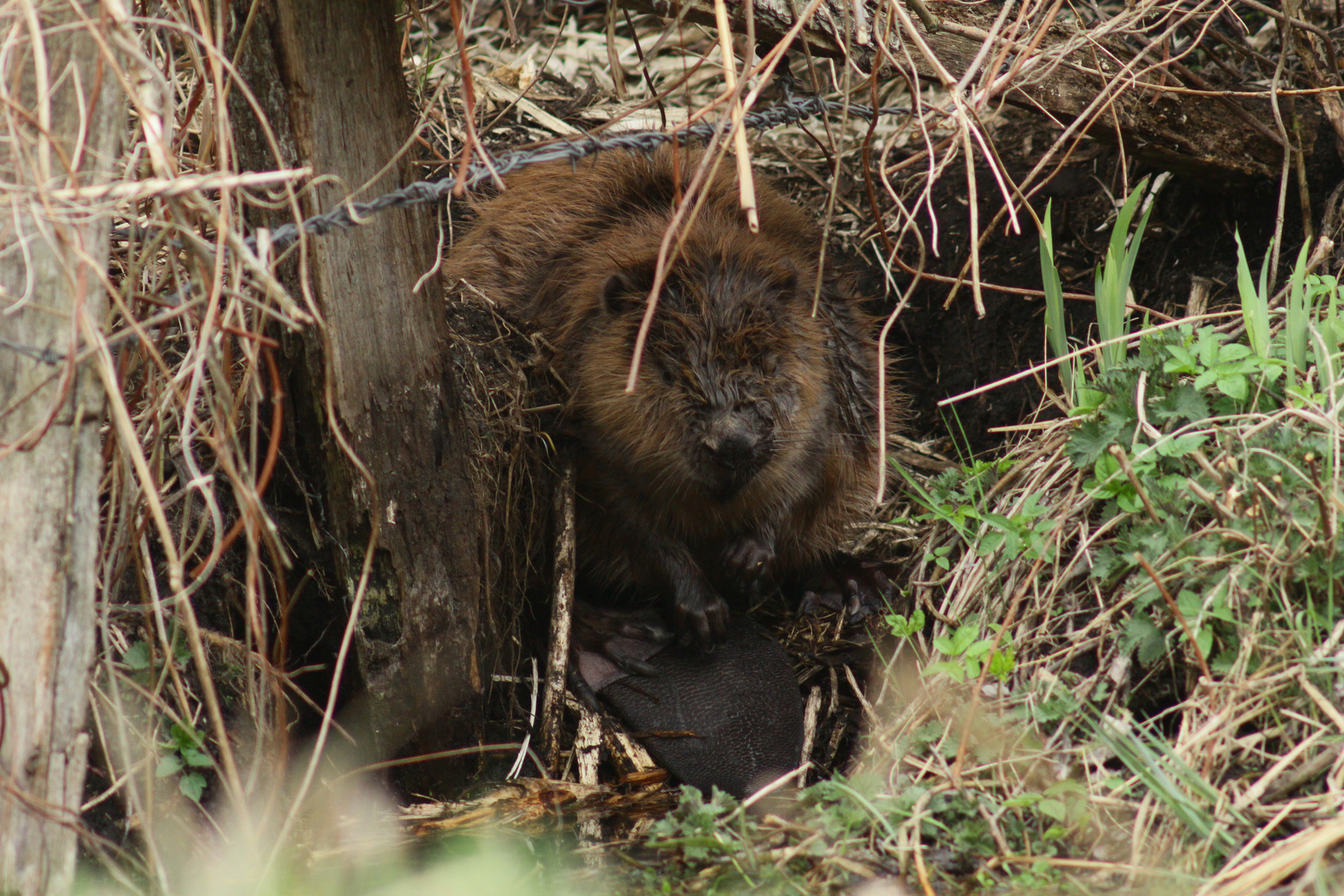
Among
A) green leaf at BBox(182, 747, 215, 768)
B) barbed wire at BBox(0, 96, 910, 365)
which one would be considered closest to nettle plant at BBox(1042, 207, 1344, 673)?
barbed wire at BBox(0, 96, 910, 365)

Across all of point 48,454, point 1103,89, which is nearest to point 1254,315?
point 1103,89

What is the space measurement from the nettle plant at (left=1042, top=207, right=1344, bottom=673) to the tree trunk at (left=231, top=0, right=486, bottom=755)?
1398 millimetres

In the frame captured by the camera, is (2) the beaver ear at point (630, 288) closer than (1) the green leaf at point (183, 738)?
No

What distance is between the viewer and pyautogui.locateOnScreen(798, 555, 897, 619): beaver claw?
352 centimetres

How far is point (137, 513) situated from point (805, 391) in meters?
1.72

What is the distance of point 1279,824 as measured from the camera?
6.10ft

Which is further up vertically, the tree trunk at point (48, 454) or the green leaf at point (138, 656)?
the tree trunk at point (48, 454)

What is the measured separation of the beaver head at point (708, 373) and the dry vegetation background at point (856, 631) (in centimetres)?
27

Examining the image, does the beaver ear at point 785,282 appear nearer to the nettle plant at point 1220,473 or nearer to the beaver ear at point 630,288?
the beaver ear at point 630,288

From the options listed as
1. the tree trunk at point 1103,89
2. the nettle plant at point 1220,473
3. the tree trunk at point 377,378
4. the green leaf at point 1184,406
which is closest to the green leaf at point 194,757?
the tree trunk at point 377,378

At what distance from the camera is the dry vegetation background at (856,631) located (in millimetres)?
1820

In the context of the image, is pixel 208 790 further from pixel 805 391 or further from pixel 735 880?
pixel 805 391

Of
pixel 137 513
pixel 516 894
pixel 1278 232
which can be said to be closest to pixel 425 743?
pixel 137 513

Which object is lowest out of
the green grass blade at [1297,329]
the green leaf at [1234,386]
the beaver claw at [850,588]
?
the beaver claw at [850,588]
